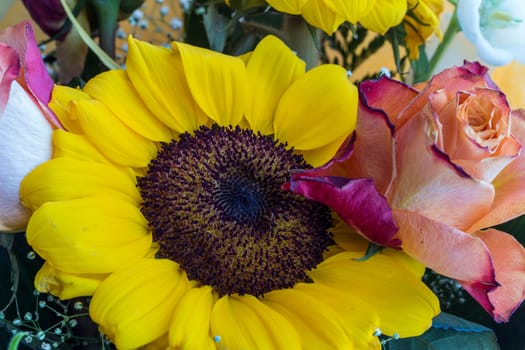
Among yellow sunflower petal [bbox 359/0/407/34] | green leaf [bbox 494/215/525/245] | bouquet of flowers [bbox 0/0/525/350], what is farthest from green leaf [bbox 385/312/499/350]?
yellow sunflower petal [bbox 359/0/407/34]

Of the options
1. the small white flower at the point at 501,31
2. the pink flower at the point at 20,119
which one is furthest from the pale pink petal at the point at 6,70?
the small white flower at the point at 501,31

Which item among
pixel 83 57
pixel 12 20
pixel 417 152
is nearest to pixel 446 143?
pixel 417 152

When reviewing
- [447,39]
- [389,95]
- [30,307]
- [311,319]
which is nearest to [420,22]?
[447,39]

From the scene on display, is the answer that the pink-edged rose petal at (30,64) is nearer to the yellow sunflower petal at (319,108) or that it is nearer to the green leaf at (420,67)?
the yellow sunflower petal at (319,108)

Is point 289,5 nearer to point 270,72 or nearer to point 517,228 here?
point 270,72

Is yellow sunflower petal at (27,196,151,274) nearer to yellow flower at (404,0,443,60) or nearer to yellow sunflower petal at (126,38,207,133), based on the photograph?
yellow sunflower petal at (126,38,207,133)

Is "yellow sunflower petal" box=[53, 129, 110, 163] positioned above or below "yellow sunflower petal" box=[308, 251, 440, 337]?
above
